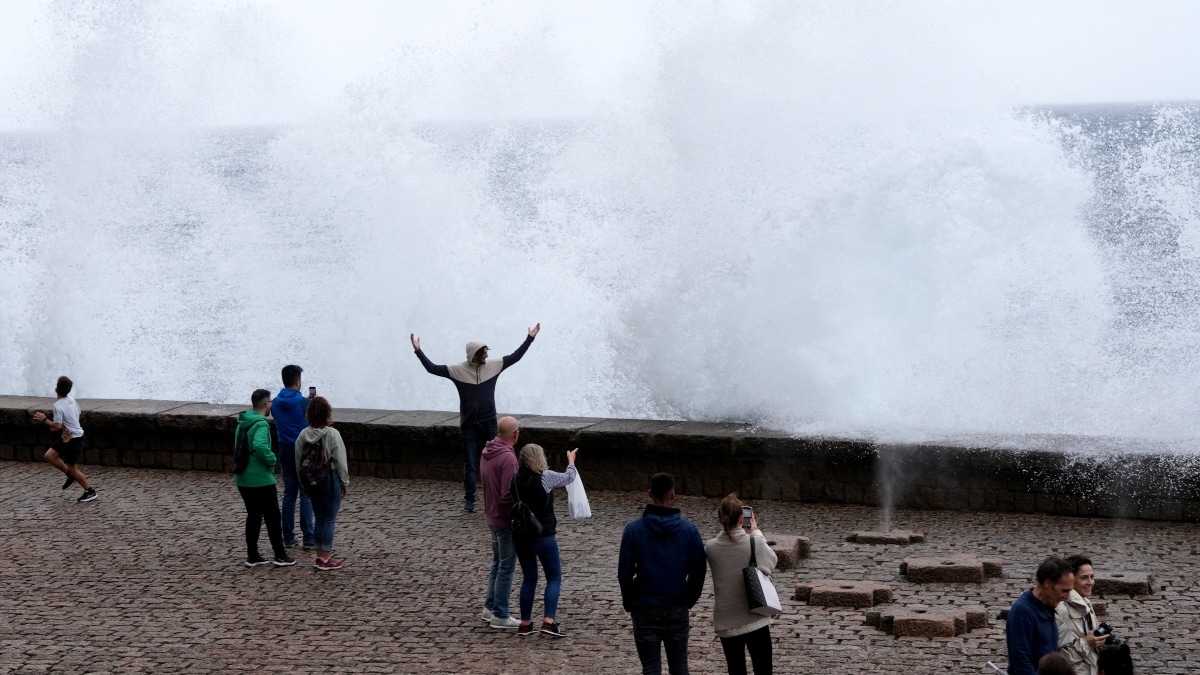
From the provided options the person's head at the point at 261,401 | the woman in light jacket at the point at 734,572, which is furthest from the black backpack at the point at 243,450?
the woman in light jacket at the point at 734,572

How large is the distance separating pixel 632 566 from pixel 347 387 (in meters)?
12.0

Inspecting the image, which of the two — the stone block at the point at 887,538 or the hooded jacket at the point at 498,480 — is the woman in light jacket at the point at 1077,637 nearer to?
the hooded jacket at the point at 498,480

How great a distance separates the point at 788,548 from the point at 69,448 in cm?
618

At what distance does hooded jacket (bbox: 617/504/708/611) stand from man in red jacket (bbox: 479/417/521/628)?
5.28 feet

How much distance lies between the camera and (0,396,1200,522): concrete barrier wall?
979 centimetres

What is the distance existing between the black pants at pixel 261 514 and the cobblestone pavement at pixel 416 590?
0.18 meters

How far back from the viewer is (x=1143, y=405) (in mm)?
13406

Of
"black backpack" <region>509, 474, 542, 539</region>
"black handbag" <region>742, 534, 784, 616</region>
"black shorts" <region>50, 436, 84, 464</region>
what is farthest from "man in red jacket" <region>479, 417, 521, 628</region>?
"black shorts" <region>50, 436, 84, 464</region>

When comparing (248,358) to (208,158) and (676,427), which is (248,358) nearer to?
(676,427)

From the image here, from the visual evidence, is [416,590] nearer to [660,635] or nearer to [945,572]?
[660,635]

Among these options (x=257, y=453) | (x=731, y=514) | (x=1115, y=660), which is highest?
(x=257, y=453)

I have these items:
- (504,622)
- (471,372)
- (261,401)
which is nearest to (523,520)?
(504,622)

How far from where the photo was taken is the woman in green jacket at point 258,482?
895 centimetres

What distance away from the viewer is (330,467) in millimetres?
8859
